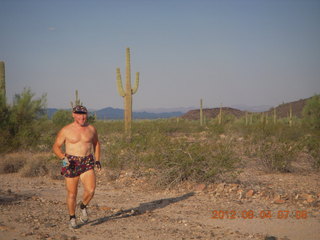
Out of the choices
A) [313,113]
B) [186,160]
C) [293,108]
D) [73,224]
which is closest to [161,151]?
[186,160]

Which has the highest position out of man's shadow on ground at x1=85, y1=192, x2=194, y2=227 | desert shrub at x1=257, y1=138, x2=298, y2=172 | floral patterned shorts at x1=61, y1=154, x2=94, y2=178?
floral patterned shorts at x1=61, y1=154, x2=94, y2=178

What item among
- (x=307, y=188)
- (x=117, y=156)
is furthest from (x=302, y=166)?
(x=117, y=156)

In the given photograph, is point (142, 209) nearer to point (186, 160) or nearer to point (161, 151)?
point (186, 160)

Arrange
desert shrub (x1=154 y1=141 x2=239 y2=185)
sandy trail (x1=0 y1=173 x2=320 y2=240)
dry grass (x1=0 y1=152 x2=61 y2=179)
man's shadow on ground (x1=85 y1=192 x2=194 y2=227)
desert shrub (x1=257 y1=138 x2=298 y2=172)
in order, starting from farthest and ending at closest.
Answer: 1. desert shrub (x1=257 y1=138 x2=298 y2=172)
2. dry grass (x1=0 y1=152 x2=61 y2=179)
3. desert shrub (x1=154 y1=141 x2=239 y2=185)
4. man's shadow on ground (x1=85 y1=192 x2=194 y2=227)
5. sandy trail (x1=0 y1=173 x2=320 y2=240)

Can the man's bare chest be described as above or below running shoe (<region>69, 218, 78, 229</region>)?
above

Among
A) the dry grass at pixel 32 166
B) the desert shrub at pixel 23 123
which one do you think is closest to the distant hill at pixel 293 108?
the desert shrub at pixel 23 123

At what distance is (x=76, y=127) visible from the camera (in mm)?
6145

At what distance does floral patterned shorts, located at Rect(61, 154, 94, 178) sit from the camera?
235 inches

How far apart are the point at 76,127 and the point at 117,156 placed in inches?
223

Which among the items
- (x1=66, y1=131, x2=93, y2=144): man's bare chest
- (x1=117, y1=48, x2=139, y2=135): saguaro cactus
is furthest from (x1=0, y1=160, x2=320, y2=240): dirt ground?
(x1=117, y1=48, x2=139, y2=135): saguaro cactus

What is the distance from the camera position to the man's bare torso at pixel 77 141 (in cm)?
604

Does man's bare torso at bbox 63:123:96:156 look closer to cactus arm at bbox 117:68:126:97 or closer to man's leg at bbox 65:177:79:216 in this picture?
man's leg at bbox 65:177:79:216

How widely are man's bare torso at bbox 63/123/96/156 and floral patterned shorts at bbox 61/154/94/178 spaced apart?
0.26ft

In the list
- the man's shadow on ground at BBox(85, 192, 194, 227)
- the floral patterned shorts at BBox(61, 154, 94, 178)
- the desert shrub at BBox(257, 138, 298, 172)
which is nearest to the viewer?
the floral patterned shorts at BBox(61, 154, 94, 178)
